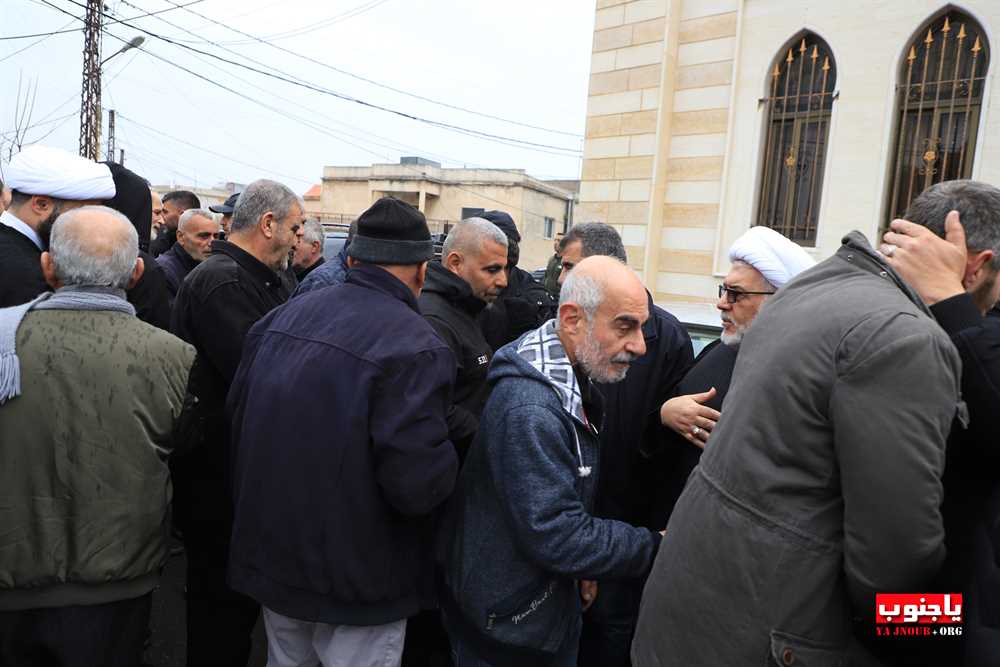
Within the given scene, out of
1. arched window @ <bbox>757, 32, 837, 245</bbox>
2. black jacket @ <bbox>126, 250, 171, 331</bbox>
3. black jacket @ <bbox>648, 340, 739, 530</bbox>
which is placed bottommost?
black jacket @ <bbox>648, 340, 739, 530</bbox>

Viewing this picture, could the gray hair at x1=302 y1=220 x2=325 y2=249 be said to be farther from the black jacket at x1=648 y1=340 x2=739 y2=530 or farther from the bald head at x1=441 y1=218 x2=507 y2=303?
the black jacket at x1=648 y1=340 x2=739 y2=530

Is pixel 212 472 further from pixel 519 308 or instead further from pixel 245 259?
pixel 519 308

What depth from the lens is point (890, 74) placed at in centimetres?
717

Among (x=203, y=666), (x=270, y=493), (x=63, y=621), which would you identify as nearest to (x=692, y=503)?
(x=270, y=493)

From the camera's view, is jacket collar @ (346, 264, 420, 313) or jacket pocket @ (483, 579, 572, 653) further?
jacket collar @ (346, 264, 420, 313)

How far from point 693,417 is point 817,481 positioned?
3.10 ft

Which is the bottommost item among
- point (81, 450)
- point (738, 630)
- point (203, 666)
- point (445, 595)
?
point (203, 666)

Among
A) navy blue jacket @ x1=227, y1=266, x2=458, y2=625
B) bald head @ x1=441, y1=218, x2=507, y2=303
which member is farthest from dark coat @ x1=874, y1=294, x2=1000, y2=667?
bald head @ x1=441, y1=218, x2=507, y2=303

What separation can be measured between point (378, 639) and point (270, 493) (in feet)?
1.86

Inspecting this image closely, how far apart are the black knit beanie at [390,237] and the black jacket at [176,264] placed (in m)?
2.93

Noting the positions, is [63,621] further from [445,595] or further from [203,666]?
[445,595]

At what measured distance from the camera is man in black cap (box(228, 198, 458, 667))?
200 centimetres

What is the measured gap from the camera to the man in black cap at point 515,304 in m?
5.11

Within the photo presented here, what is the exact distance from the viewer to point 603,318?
2.02 m
